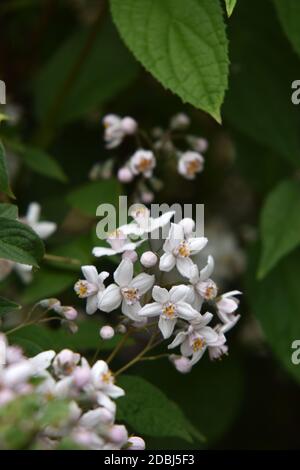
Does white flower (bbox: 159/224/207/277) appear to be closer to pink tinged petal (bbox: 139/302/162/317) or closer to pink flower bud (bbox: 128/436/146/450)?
pink tinged petal (bbox: 139/302/162/317)

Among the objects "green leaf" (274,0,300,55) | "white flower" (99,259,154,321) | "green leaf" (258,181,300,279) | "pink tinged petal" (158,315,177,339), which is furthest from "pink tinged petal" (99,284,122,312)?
"green leaf" (274,0,300,55)

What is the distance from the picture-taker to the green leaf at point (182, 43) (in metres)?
2.10

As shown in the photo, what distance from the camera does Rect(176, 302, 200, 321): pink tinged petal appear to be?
1878mm

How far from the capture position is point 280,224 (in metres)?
→ 2.57

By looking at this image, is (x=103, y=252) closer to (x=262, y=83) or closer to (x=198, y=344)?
(x=198, y=344)

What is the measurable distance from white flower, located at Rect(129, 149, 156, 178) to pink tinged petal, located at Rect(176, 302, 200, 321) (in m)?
0.68

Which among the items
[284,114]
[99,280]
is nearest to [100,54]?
[284,114]

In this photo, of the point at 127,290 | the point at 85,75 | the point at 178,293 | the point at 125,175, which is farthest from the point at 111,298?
the point at 85,75

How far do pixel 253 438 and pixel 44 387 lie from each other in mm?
1994

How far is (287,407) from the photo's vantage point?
366 cm

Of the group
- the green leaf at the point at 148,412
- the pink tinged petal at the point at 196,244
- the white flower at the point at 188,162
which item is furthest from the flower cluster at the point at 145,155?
the green leaf at the point at 148,412

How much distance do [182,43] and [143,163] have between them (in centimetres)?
41

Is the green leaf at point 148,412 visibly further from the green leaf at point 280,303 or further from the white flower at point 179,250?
the green leaf at point 280,303

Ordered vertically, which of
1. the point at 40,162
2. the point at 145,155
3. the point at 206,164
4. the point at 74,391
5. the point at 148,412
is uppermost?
the point at 74,391
